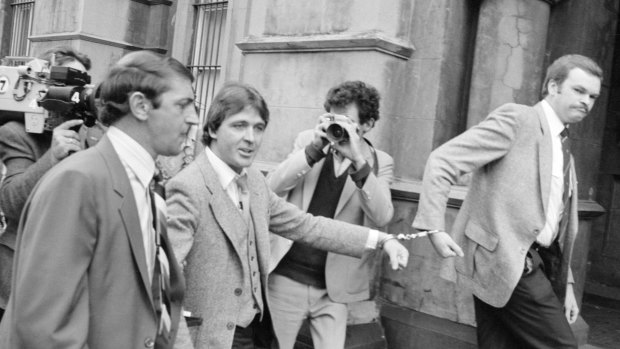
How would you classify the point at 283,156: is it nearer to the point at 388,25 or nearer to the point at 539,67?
the point at 388,25

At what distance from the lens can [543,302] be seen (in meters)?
3.72

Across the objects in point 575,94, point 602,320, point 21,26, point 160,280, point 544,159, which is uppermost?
point 21,26

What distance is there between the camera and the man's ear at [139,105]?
2.20 metres

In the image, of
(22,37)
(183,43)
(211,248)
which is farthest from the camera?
(22,37)

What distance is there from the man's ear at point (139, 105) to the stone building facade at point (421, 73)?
11.8 feet

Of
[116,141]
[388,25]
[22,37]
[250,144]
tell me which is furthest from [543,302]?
[22,37]

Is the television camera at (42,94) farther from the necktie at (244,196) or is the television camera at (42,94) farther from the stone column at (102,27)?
the stone column at (102,27)

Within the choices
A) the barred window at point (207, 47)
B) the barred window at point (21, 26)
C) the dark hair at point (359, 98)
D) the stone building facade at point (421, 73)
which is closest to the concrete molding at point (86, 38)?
the barred window at point (207, 47)

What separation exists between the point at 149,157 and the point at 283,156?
410 cm

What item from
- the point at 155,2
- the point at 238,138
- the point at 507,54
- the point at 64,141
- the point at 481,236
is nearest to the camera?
the point at 64,141

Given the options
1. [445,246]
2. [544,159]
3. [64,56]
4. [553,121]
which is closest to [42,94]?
[64,56]

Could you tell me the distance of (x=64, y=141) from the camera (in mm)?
3020

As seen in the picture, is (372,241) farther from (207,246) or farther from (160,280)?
(160,280)

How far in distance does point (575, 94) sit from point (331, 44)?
102 inches
